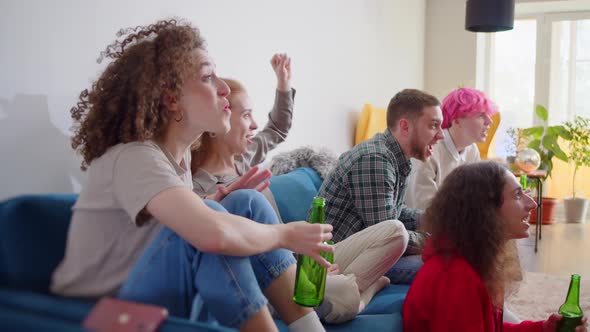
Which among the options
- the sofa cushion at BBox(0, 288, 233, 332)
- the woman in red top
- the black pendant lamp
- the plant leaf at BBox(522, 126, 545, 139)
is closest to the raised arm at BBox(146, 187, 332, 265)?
the sofa cushion at BBox(0, 288, 233, 332)

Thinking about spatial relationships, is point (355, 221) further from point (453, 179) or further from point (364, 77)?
point (364, 77)

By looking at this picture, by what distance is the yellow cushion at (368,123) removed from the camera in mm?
4551

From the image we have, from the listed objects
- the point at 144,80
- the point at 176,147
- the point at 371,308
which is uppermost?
the point at 144,80

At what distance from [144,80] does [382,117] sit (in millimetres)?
3409

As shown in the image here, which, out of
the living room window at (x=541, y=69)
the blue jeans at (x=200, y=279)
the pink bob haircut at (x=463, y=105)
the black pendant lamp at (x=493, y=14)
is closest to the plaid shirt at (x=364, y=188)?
the blue jeans at (x=200, y=279)

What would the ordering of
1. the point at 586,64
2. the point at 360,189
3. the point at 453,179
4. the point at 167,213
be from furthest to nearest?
the point at 586,64, the point at 360,189, the point at 453,179, the point at 167,213

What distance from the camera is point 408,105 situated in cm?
271

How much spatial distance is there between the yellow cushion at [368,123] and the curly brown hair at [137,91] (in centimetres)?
306

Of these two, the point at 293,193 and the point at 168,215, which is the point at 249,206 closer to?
the point at 168,215

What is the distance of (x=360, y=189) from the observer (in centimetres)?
236

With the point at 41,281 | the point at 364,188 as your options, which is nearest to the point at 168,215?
the point at 41,281

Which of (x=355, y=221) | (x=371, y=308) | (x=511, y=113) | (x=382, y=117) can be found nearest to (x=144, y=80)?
(x=371, y=308)

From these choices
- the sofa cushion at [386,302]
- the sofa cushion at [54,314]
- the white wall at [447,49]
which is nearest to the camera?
the sofa cushion at [54,314]

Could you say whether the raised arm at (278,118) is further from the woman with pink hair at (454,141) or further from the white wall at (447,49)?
the white wall at (447,49)
